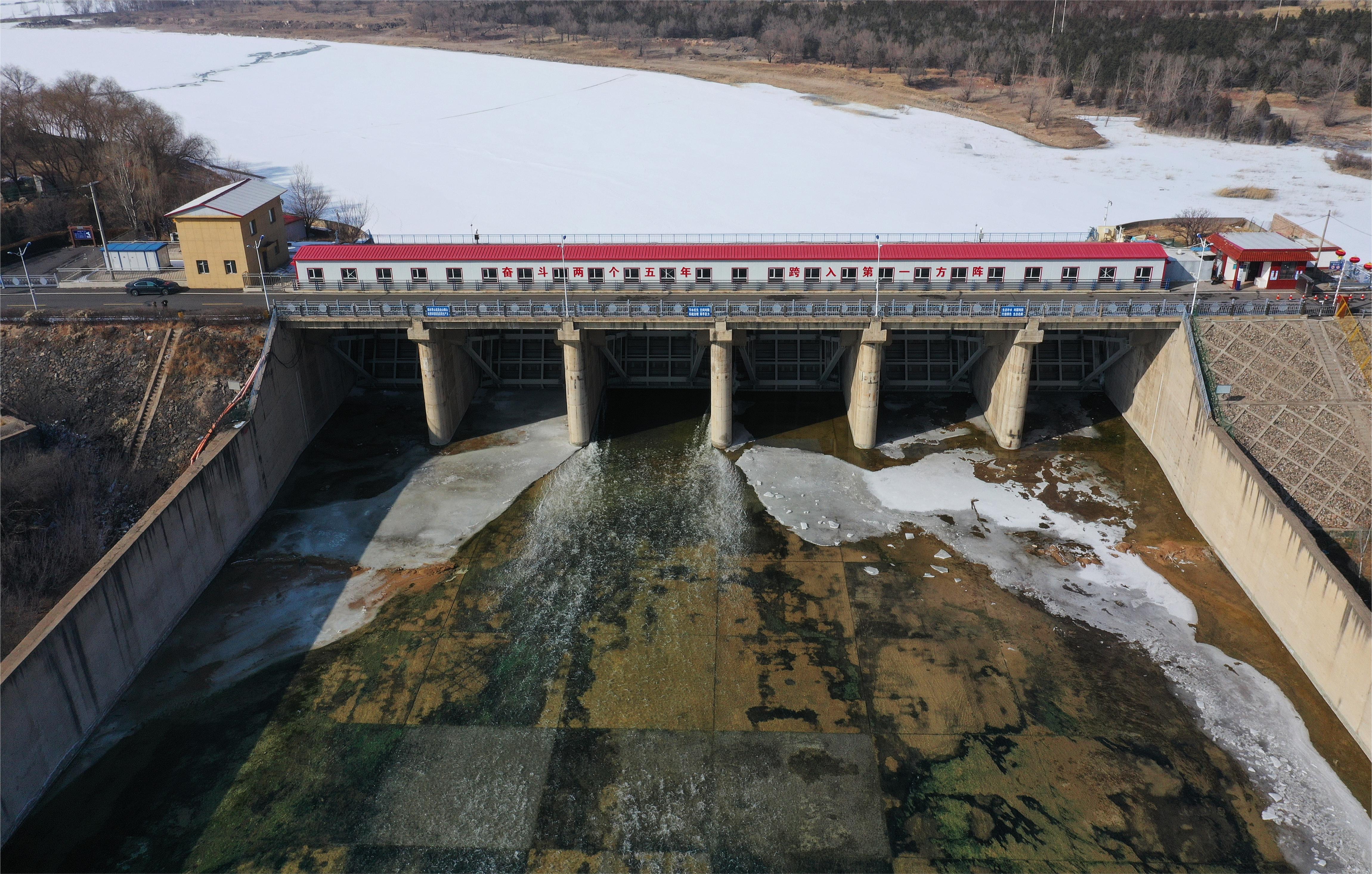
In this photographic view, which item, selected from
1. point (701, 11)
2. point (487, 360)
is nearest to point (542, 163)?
point (487, 360)

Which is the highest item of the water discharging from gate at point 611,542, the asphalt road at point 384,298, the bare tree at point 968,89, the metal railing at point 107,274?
the bare tree at point 968,89

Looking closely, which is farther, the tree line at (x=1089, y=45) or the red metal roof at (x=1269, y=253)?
the tree line at (x=1089, y=45)

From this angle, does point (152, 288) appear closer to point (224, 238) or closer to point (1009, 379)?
point (224, 238)

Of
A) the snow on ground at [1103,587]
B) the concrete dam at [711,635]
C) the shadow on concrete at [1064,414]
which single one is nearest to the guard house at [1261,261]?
the concrete dam at [711,635]

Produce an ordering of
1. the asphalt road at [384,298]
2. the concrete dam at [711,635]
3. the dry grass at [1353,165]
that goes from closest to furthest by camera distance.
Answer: the concrete dam at [711,635], the asphalt road at [384,298], the dry grass at [1353,165]

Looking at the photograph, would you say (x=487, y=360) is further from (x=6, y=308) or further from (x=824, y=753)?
(x=824, y=753)

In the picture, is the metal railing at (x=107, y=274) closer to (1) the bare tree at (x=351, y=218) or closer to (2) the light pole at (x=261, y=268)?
(2) the light pole at (x=261, y=268)

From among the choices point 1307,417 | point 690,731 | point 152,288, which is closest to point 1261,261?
point 1307,417
